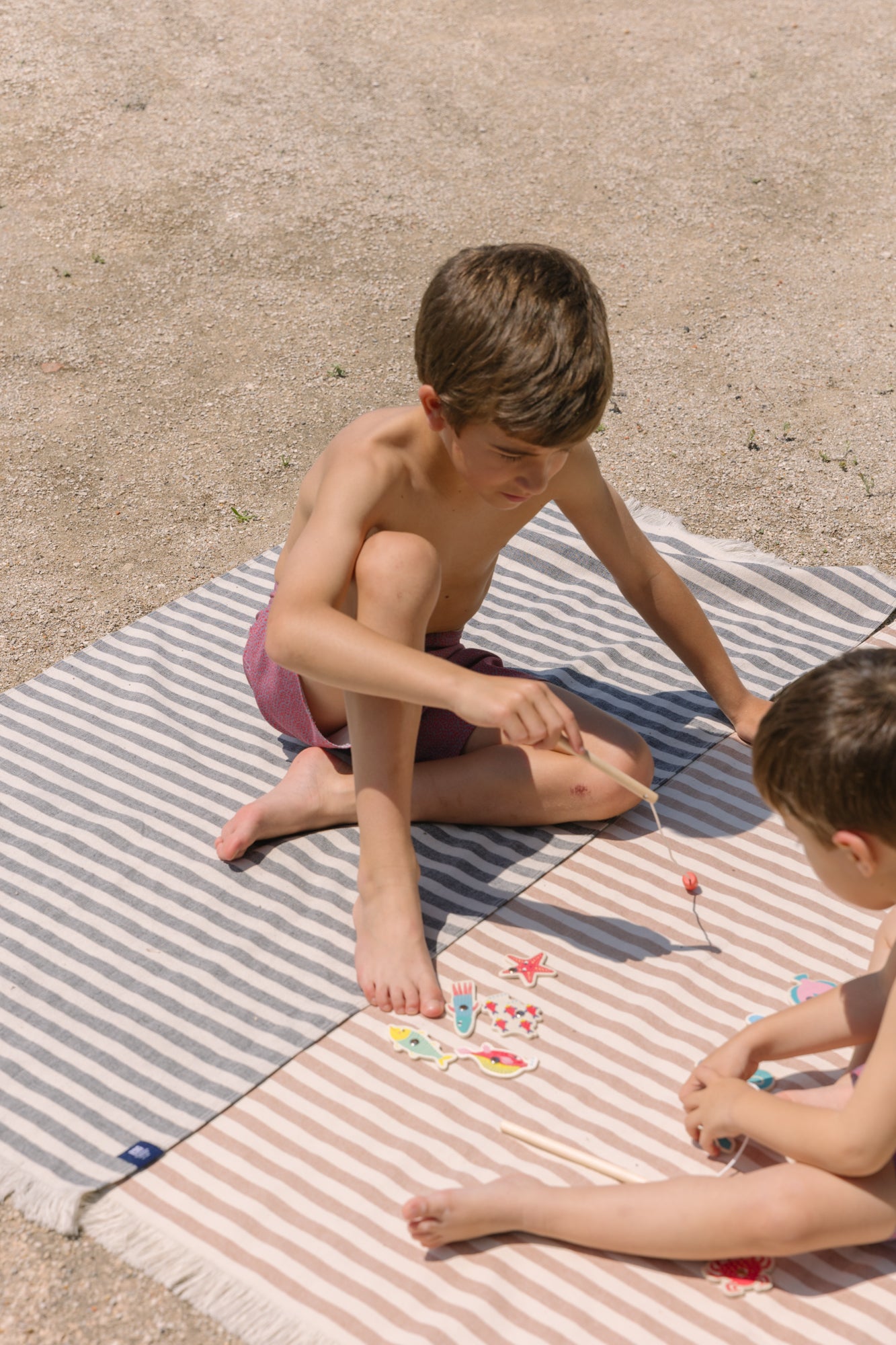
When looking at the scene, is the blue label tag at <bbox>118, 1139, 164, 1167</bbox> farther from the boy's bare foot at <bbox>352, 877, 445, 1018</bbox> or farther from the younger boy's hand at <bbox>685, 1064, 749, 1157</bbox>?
the younger boy's hand at <bbox>685, 1064, 749, 1157</bbox>

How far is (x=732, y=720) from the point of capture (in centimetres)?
256

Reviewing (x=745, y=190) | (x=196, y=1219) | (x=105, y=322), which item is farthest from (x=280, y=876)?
(x=745, y=190)

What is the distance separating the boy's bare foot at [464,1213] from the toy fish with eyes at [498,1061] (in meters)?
0.26

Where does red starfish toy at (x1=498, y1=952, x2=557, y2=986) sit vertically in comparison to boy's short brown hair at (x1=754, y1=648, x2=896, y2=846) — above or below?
below

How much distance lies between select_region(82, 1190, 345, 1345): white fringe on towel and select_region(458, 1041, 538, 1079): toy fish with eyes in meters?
0.44

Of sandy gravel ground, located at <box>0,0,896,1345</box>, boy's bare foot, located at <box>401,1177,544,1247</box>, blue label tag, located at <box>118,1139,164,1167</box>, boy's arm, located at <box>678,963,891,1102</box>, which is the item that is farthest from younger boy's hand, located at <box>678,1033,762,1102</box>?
sandy gravel ground, located at <box>0,0,896,1345</box>

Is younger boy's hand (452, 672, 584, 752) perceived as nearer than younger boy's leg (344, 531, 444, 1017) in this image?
Yes

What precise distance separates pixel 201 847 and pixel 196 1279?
0.82 m

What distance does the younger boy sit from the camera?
1.51 metres

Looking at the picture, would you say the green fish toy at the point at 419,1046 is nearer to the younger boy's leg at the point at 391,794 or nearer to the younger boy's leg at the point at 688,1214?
the younger boy's leg at the point at 391,794

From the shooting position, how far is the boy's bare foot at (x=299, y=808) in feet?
7.64

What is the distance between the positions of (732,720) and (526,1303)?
119 centimetres

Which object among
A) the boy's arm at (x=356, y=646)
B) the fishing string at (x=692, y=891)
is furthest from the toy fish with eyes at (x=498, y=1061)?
the boy's arm at (x=356, y=646)

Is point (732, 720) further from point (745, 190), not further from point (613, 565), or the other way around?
point (745, 190)
